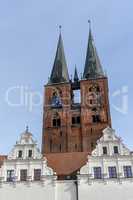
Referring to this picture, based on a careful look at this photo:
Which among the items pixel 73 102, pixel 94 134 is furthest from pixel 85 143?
pixel 73 102

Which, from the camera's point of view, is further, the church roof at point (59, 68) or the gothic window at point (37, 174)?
the church roof at point (59, 68)

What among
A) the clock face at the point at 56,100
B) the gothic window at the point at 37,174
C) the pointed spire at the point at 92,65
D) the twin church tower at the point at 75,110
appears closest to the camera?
the gothic window at the point at 37,174

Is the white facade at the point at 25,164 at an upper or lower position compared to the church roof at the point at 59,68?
lower

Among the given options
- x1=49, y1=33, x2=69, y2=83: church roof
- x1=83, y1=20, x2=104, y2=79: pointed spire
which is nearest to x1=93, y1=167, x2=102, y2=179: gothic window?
x1=83, y1=20, x2=104, y2=79: pointed spire

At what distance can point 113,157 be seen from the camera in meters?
24.3

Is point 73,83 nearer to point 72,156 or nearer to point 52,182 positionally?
point 72,156

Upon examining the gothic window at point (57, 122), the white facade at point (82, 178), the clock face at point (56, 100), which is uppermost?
the clock face at point (56, 100)

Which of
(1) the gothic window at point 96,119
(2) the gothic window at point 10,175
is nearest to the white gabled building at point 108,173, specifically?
(2) the gothic window at point 10,175

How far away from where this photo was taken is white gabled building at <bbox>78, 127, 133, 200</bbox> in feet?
74.5

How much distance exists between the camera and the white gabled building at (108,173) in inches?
894

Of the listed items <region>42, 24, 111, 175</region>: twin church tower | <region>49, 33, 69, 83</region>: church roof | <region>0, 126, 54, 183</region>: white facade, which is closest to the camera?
<region>0, 126, 54, 183</region>: white facade

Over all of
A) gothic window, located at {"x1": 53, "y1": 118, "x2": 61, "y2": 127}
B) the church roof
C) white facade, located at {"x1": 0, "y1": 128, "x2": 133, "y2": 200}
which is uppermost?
the church roof

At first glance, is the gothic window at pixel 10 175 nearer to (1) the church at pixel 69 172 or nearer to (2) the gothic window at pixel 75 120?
(1) the church at pixel 69 172

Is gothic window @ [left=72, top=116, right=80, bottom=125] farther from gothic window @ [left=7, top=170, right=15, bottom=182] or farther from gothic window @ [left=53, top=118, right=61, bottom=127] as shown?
gothic window @ [left=7, top=170, right=15, bottom=182]
